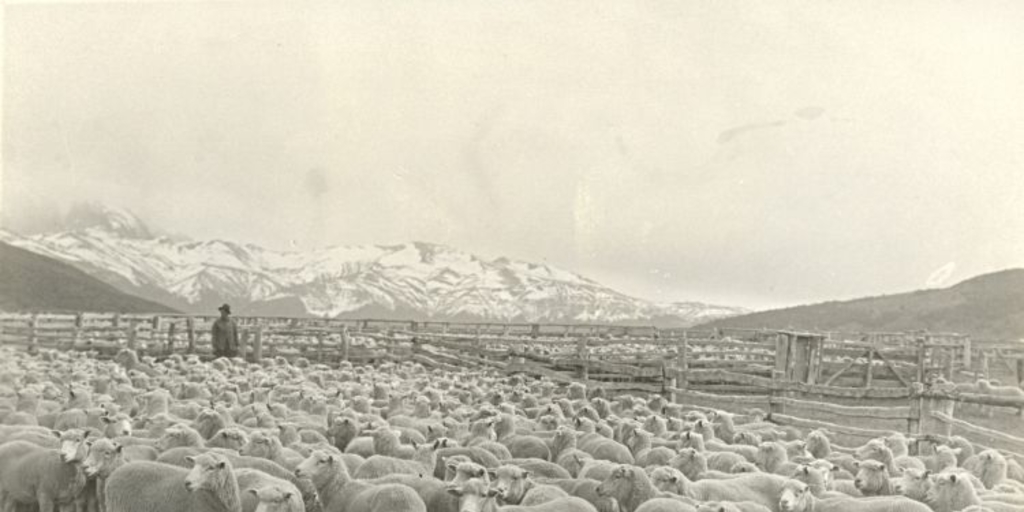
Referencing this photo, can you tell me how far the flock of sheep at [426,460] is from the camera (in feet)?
22.5

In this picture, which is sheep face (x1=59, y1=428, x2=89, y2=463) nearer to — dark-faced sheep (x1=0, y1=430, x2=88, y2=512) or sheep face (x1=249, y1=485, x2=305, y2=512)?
dark-faced sheep (x1=0, y1=430, x2=88, y2=512)

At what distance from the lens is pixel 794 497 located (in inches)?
277

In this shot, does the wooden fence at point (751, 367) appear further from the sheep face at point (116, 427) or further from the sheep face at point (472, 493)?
the sheep face at point (116, 427)

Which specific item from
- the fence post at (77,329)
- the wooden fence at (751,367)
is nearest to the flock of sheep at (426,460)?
the wooden fence at (751,367)

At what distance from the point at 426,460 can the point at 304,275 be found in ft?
49.3

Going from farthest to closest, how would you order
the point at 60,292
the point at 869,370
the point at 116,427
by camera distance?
the point at 60,292 → the point at 869,370 → the point at 116,427

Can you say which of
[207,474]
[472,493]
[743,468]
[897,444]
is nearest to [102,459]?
[207,474]

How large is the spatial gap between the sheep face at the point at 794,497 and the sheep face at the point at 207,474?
14.9 ft

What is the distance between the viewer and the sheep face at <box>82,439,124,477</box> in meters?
7.36

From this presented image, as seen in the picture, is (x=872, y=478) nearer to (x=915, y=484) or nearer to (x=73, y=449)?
(x=915, y=484)

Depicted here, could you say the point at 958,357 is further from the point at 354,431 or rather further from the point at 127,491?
the point at 127,491

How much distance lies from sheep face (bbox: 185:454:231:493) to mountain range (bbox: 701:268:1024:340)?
3079 centimetres

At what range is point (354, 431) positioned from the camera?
9594mm

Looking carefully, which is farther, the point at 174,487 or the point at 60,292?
the point at 60,292
